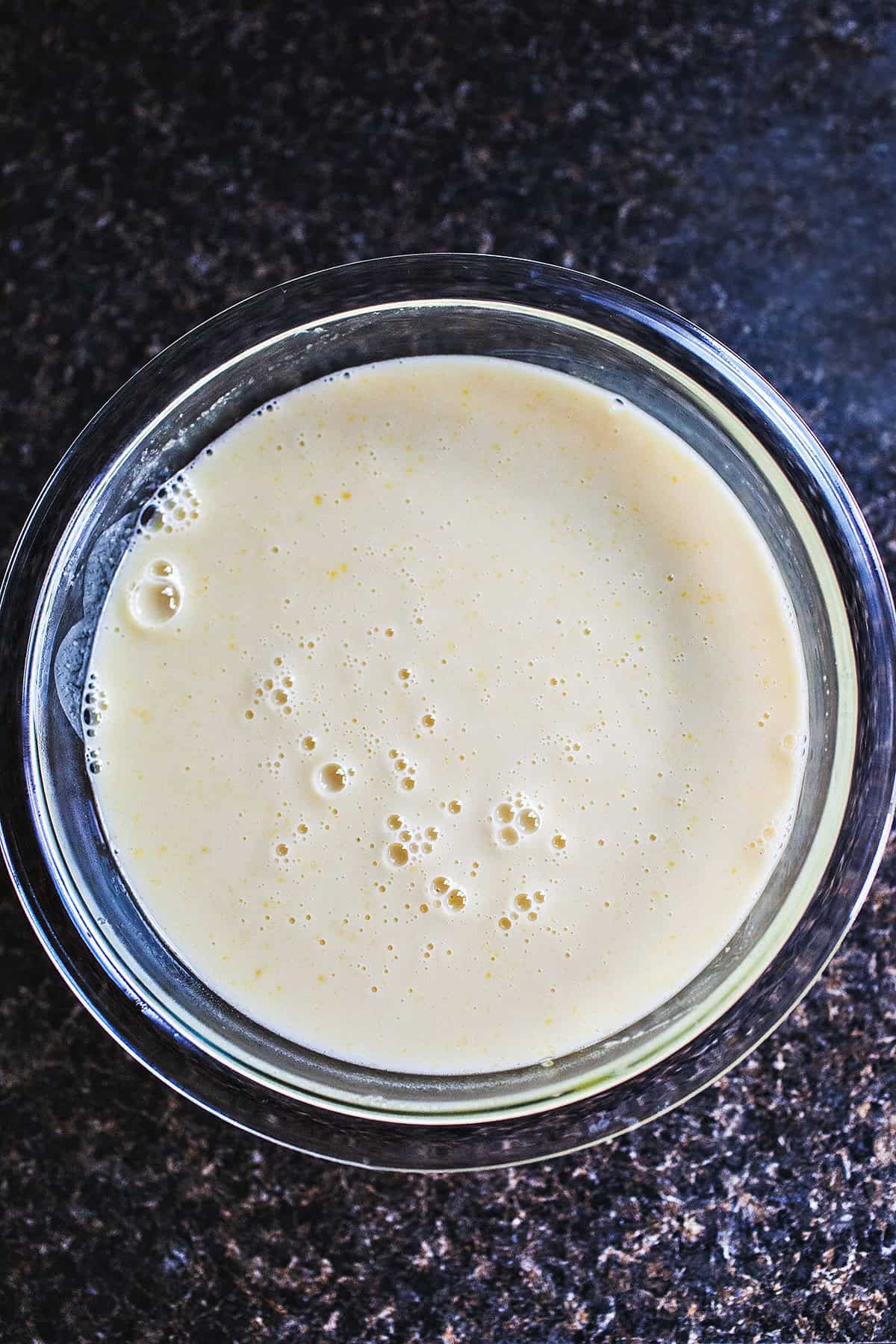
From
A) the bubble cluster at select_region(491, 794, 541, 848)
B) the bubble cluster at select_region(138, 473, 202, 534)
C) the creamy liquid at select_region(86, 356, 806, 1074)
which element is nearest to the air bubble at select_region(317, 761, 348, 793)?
the creamy liquid at select_region(86, 356, 806, 1074)

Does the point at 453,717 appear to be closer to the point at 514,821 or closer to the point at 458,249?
the point at 514,821

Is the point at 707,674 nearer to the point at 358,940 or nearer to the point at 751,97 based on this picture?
the point at 358,940

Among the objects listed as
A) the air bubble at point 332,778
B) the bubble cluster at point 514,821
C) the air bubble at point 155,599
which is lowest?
the bubble cluster at point 514,821

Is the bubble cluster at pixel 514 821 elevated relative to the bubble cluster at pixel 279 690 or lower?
lower

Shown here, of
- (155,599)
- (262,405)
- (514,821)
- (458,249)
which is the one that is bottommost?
(514,821)

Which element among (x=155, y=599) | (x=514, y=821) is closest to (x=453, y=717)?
(x=514, y=821)

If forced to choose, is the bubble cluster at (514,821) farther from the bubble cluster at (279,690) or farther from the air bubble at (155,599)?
the air bubble at (155,599)

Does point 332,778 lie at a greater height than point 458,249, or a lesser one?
lesser

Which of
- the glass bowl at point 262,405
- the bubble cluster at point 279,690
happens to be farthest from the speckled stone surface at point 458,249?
the bubble cluster at point 279,690
